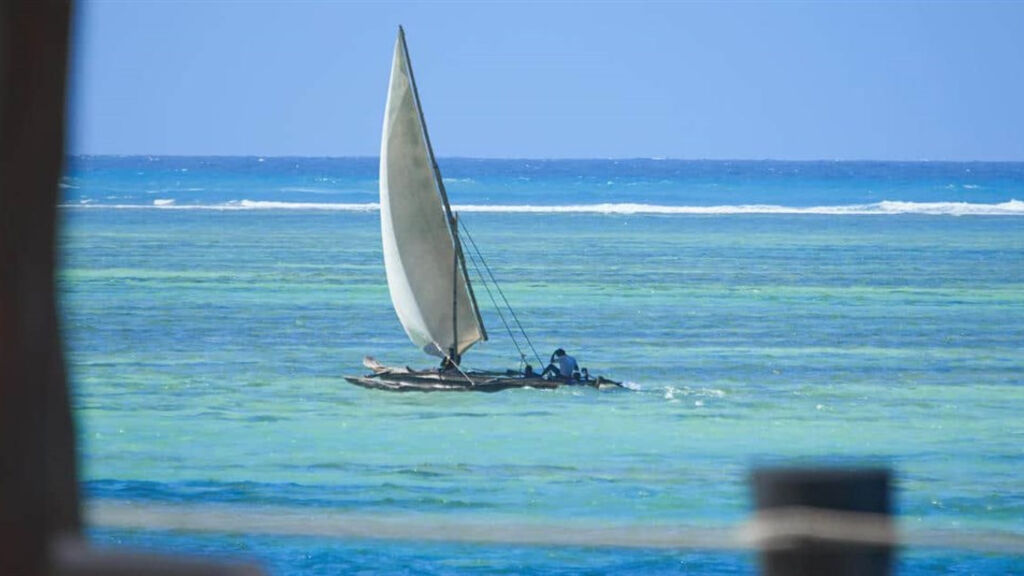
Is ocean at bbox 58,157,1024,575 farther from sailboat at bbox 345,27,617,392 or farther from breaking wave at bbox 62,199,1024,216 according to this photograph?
breaking wave at bbox 62,199,1024,216

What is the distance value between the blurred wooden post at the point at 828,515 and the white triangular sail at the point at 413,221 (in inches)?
799

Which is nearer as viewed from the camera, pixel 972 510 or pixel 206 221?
pixel 972 510

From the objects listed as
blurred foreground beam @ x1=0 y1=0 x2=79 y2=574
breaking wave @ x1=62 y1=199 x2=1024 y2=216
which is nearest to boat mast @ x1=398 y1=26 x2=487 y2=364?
blurred foreground beam @ x1=0 y1=0 x2=79 y2=574

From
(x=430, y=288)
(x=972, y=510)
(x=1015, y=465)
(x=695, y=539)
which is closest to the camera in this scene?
(x=695, y=539)

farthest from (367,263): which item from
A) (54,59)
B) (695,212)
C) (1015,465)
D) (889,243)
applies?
(54,59)

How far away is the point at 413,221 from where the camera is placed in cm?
2227

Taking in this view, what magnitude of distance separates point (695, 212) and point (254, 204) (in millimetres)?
22260

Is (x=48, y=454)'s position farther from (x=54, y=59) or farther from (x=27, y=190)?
(x=54, y=59)

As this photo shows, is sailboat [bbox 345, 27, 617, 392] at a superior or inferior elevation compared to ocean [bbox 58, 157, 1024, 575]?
superior

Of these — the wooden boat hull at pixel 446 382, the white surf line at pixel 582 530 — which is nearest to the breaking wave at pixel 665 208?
the wooden boat hull at pixel 446 382

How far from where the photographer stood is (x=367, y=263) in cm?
4378

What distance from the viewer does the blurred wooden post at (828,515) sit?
1711 mm

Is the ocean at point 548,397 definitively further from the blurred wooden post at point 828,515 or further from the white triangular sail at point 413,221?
the white triangular sail at point 413,221

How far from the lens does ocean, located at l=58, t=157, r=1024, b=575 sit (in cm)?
1181
